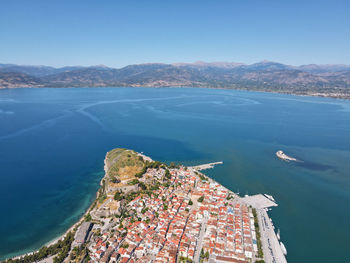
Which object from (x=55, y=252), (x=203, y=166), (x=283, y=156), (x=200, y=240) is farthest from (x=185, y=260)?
(x=283, y=156)

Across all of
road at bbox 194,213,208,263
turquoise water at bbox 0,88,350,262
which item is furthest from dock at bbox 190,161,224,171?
road at bbox 194,213,208,263

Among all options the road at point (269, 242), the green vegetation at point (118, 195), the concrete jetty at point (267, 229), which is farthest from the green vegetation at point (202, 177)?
the green vegetation at point (118, 195)

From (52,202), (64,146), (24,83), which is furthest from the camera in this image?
(24,83)

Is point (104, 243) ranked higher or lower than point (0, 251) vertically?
higher

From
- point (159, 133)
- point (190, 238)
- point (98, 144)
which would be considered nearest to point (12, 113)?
point (98, 144)

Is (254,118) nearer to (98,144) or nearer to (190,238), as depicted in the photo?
(98,144)

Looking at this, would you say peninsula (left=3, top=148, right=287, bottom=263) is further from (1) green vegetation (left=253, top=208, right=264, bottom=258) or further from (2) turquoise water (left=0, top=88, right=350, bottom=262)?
(2) turquoise water (left=0, top=88, right=350, bottom=262)

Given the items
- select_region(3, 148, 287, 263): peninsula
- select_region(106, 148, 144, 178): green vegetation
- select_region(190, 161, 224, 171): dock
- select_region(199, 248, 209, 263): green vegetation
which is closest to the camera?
select_region(199, 248, 209, 263): green vegetation
